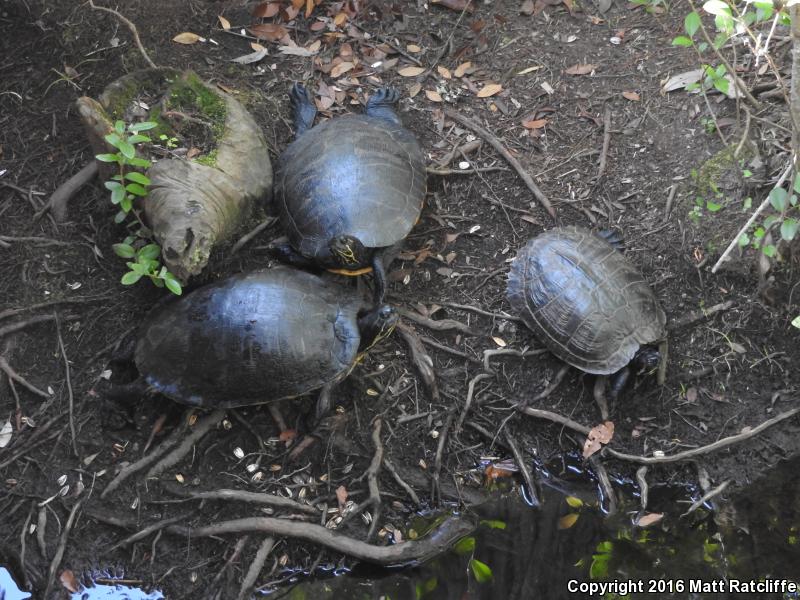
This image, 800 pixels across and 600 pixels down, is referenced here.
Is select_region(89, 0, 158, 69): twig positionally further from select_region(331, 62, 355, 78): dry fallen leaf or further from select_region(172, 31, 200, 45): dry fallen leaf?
select_region(331, 62, 355, 78): dry fallen leaf

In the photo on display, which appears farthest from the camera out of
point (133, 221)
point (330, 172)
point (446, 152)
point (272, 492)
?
point (446, 152)

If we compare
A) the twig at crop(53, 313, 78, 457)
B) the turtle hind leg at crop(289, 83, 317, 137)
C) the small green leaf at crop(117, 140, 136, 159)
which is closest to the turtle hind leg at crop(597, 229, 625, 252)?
the turtle hind leg at crop(289, 83, 317, 137)

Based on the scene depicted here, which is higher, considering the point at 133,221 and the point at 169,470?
the point at 133,221

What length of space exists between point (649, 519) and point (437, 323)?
1.69 m

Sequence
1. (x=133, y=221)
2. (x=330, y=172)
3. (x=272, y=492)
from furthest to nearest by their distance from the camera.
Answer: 1. (x=330, y=172)
2. (x=133, y=221)
3. (x=272, y=492)

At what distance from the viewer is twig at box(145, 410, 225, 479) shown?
4152 mm

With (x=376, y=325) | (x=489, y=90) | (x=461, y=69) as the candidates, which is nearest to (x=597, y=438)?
(x=376, y=325)

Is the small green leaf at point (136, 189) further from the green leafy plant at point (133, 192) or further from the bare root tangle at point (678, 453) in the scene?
the bare root tangle at point (678, 453)

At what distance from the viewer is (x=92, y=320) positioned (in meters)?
4.46

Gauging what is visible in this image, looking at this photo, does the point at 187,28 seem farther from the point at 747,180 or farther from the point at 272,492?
the point at 747,180

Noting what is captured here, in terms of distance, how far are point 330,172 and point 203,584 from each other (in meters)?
2.54

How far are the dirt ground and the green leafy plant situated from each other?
43 centimetres

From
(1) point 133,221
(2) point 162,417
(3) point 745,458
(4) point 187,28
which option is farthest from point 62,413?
(3) point 745,458

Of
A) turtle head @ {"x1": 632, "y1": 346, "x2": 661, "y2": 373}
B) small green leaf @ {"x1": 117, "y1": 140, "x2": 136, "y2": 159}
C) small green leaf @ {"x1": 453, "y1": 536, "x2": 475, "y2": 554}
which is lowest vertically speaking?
small green leaf @ {"x1": 453, "y1": 536, "x2": 475, "y2": 554}
